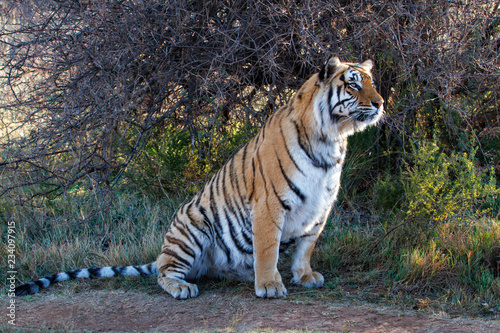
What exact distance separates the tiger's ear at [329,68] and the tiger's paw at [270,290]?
1.66 metres

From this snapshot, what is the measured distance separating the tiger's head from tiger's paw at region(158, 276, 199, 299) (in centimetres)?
168

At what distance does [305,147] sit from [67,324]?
85.3 inches

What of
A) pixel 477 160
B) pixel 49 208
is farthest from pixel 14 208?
pixel 477 160

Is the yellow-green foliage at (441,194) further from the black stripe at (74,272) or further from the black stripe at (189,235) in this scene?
the black stripe at (74,272)

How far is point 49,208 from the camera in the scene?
5914 millimetres

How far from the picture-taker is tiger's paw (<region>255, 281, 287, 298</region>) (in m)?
3.81

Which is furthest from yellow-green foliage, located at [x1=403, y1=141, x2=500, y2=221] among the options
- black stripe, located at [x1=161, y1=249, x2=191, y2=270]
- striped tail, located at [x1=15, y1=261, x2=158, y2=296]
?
striped tail, located at [x1=15, y1=261, x2=158, y2=296]

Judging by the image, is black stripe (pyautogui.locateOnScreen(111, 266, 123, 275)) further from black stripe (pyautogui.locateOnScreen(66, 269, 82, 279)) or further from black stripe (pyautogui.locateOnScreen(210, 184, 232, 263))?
black stripe (pyautogui.locateOnScreen(210, 184, 232, 263))

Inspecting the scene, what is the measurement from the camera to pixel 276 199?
383 cm

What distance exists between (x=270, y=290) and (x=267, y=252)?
293mm

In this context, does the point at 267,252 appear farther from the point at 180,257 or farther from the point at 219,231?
the point at 180,257

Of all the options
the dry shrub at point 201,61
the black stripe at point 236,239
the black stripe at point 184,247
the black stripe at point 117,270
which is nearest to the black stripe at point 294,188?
the black stripe at point 236,239

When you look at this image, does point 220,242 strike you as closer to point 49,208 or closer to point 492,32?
point 49,208

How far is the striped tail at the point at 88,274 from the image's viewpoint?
4.10 m
